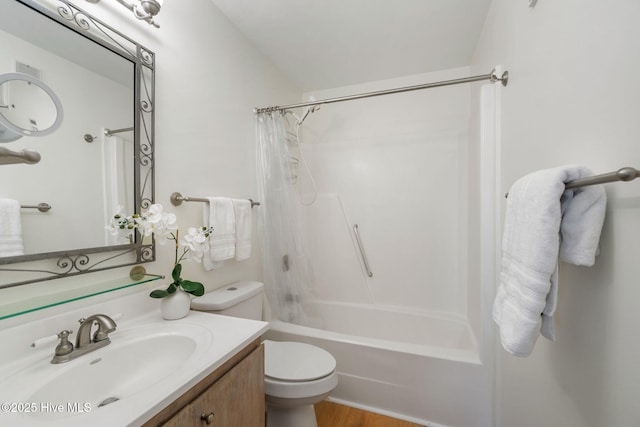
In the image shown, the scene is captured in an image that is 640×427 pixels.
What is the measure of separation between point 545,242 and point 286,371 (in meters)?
1.18

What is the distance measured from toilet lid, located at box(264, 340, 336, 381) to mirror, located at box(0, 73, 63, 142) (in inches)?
50.6

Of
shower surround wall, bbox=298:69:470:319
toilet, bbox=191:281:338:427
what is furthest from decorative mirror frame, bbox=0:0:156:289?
shower surround wall, bbox=298:69:470:319

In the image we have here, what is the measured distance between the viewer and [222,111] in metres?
1.56

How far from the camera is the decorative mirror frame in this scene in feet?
2.56

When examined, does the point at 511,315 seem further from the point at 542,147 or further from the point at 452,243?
the point at 452,243

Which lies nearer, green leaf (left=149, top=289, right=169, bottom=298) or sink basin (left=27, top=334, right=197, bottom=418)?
sink basin (left=27, top=334, right=197, bottom=418)

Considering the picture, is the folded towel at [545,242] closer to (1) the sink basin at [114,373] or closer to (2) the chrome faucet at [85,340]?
(1) the sink basin at [114,373]

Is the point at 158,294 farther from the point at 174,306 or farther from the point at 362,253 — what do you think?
the point at 362,253

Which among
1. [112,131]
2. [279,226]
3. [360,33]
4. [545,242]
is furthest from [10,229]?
[360,33]

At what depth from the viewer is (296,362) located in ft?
4.28

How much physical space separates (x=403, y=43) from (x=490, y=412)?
241 centimetres

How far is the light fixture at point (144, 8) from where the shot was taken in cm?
99

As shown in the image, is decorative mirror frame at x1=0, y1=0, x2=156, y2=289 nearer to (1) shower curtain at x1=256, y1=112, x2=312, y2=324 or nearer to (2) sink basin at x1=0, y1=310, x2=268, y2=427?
(2) sink basin at x1=0, y1=310, x2=268, y2=427

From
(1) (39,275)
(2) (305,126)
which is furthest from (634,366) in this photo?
(2) (305,126)
